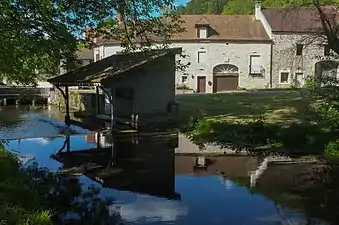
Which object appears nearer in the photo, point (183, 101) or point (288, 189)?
point (288, 189)

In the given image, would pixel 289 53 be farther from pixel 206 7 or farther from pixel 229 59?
pixel 206 7

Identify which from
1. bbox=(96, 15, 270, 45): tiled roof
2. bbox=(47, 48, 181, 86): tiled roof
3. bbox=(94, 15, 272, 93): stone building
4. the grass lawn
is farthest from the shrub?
bbox=(96, 15, 270, 45): tiled roof

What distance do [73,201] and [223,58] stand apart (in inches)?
1368

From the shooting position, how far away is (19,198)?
830cm

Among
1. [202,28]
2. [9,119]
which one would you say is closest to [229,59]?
[202,28]

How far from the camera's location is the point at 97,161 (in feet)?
47.5

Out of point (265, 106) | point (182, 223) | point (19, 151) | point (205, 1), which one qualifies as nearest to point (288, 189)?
point (182, 223)

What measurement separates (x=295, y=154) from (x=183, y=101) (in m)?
15.4

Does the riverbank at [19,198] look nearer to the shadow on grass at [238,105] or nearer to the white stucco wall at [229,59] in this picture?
the shadow on grass at [238,105]

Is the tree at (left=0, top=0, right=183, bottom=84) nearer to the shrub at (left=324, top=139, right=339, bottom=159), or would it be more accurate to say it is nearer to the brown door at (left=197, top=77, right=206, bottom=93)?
the shrub at (left=324, top=139, right=339, bottom=159)

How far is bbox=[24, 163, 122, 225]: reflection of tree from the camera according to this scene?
8805 mm

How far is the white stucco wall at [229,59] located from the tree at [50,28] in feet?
87.8

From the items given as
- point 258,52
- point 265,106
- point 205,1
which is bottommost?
point 265,106

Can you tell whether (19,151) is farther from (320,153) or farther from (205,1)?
(205,1)
